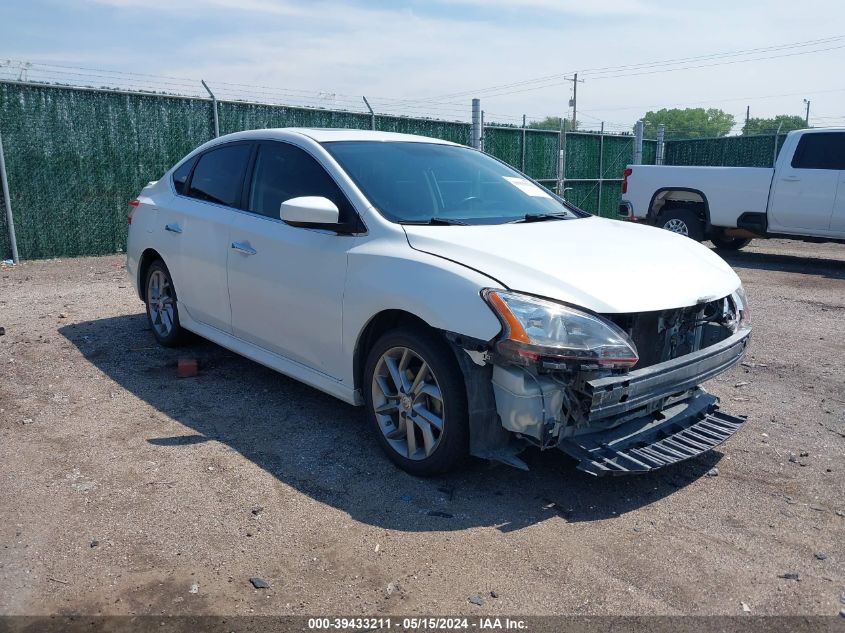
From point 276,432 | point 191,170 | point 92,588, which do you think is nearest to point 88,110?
point 191,170

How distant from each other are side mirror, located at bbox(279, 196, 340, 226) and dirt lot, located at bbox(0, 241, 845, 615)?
1326 millimetres

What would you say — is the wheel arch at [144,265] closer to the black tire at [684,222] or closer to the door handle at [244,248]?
the door handle at [244,248]

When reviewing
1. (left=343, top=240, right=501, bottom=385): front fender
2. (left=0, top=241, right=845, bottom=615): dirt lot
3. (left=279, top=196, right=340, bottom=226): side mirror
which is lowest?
(left=0, top=241, right=845, bottom=615): dirt lot

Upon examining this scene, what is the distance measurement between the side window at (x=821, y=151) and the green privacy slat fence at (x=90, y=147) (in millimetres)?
7404

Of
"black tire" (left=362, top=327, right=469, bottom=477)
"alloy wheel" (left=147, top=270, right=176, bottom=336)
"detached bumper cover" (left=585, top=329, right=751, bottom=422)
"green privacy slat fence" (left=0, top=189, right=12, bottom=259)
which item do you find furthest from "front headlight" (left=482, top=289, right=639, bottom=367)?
"green privacy slat fence" (left=0, top=189, right=12, bottom=259)

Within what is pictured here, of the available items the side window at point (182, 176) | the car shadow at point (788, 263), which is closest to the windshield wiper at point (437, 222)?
the side window at point (182, 176)

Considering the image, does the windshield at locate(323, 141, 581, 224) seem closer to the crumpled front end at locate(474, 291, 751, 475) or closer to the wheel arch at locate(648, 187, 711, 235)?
the crumpled front end at locate(474, 291, 751, 475)

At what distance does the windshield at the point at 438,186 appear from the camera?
14.3 ft

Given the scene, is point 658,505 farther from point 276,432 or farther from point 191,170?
point 191,170

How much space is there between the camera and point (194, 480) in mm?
3936

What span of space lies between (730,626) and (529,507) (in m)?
1.11

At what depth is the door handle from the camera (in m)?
4.86

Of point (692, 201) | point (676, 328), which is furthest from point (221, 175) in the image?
point (692, 201)

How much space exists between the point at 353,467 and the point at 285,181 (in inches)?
76.3
